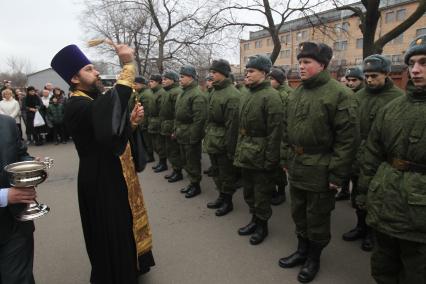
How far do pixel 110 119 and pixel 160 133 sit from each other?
16.4ft

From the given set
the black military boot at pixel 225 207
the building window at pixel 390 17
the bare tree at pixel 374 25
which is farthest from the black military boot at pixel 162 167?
the building window at pixel 390 17

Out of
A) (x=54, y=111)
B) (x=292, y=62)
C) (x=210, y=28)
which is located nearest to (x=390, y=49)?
(x=292, y=62)

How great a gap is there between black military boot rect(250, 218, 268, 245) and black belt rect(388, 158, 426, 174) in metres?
1.98

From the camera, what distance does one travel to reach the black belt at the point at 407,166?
2.09 metres

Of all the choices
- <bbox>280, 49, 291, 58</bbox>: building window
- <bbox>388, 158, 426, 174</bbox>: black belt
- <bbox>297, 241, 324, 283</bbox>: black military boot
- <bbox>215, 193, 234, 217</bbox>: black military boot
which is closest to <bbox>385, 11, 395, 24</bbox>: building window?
<bbox>280, 49, 291, 58</bbox>: building window

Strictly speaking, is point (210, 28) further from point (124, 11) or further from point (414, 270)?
point (414, 270)

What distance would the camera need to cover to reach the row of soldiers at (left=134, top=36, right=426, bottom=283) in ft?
7.01

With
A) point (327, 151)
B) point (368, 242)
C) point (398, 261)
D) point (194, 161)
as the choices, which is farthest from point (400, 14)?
point (398, 261)

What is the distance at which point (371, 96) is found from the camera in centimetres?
383

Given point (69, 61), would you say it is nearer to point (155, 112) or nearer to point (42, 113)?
point (155, 112)

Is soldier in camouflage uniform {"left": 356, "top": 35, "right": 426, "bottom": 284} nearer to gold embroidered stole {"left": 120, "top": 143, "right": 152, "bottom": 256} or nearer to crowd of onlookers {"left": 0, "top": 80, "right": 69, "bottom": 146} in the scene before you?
gold embroidered stole {"left": 120, "top": 143, "right": 152, "bottom": 256}

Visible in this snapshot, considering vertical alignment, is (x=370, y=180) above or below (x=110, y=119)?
below

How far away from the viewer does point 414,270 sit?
2.18 meters

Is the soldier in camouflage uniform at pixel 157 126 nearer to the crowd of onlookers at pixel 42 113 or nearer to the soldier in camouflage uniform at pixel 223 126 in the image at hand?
the soldier in camouflage uniform at pixel 223 126
